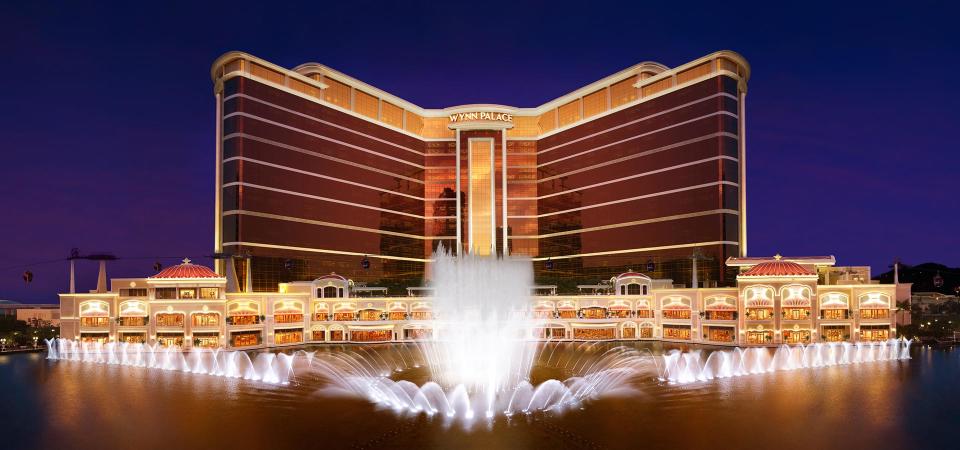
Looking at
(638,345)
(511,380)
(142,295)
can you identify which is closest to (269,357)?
(142,295)

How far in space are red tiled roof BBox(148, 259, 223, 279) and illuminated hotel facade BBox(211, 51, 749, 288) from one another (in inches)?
516

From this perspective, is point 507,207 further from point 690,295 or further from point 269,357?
point 269,357

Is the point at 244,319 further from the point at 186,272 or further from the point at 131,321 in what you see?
the point at 131,321

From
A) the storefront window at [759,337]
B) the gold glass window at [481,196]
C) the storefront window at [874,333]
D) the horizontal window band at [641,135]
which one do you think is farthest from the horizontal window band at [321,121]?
the storefront window at [874,333]

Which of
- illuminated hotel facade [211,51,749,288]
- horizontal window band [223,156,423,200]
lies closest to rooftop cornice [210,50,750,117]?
illuminated hotel facade [211,51,749,288]

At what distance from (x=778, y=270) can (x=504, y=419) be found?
168 ft

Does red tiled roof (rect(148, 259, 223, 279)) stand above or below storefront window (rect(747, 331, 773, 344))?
above

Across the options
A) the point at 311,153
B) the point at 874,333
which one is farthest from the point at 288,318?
the point at 874,333

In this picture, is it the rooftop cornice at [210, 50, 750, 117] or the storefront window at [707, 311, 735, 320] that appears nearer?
the storefront window at [707, 311, 735, 320]

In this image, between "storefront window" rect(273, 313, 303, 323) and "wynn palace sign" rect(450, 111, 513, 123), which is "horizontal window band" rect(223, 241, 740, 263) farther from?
"wynn palace sign" rect(450, 111, 513, 123)

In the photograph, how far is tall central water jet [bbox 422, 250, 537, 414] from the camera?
46350 millimetres

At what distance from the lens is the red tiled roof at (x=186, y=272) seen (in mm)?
71312

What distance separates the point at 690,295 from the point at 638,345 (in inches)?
387

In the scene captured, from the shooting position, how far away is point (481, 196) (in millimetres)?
116750
